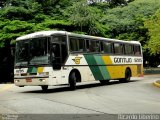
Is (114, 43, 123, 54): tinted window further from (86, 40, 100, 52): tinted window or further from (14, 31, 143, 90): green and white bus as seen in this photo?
(86, 40, 100, 52): tinted window

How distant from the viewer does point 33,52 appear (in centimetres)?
1898

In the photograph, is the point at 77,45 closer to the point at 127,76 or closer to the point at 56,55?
the point at 56,55

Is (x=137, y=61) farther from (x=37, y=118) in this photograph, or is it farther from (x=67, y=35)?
(x=37, y=118)

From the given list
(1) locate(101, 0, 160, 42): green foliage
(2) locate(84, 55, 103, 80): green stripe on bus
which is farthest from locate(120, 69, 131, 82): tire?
(1) locate(101, 0, 160, 42): green foliage

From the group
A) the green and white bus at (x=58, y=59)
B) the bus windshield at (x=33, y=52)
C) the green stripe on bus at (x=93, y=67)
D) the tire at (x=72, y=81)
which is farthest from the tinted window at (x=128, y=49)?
the bus windshield at (x=33, y=52)

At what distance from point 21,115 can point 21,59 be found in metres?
8.69

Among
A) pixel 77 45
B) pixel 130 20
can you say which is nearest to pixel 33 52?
pixel 77 45

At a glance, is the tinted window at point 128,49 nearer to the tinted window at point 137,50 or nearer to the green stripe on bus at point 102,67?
the tinted window at point 137,50

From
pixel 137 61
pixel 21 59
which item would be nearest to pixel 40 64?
pixel 21 59

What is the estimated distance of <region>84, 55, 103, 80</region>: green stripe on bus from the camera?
2234cm

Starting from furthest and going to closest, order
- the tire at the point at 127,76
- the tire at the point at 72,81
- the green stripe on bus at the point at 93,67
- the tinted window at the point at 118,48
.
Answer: the tire at the point at 127,76 → the tinted window at the point at 118,48 → the green stripe on bus at the point at 93,67 → the tire at the point at 72,81

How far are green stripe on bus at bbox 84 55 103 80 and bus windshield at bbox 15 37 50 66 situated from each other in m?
3.76

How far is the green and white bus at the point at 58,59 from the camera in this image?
1864 centimetres

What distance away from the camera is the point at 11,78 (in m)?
40.8
